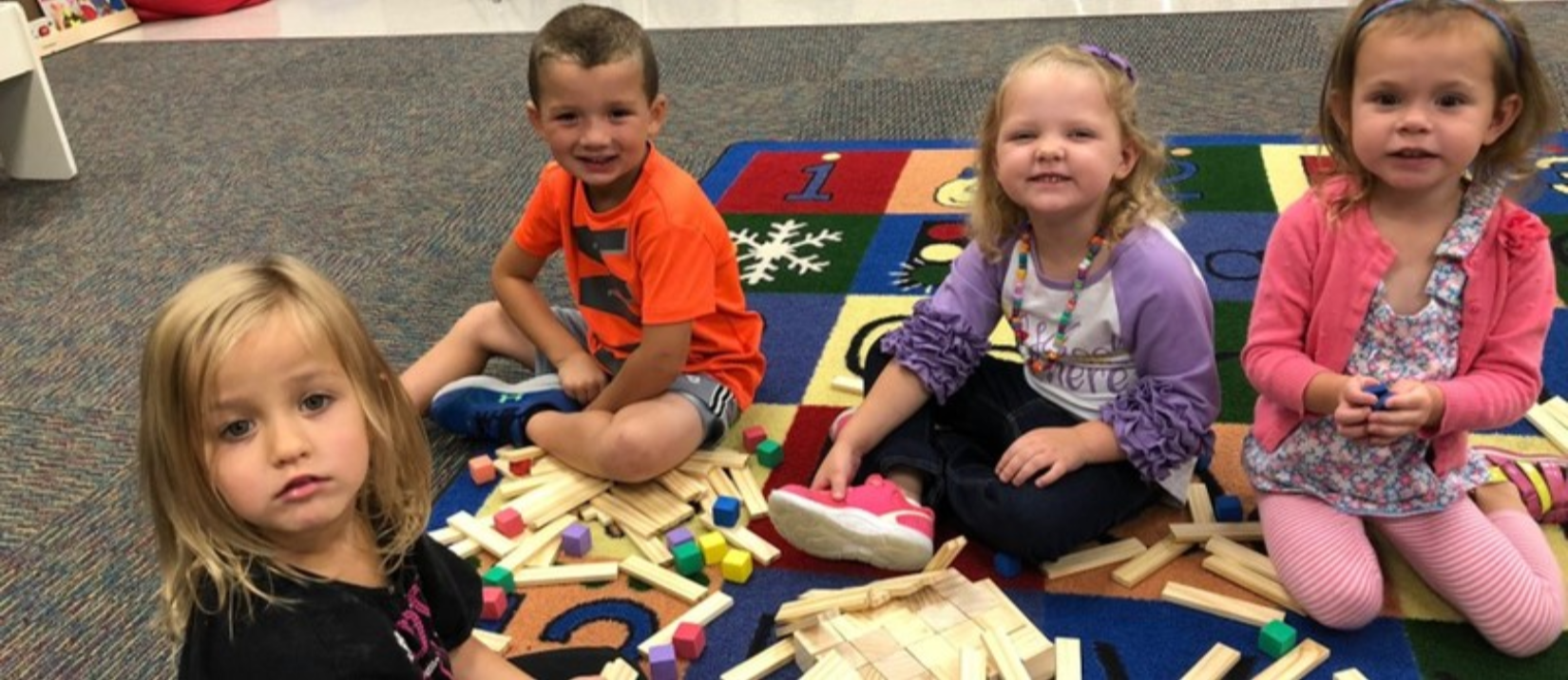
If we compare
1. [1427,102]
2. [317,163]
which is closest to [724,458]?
[1427,102]

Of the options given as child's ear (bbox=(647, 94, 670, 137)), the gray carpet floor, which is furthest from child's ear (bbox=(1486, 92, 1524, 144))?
the gray carpet floor

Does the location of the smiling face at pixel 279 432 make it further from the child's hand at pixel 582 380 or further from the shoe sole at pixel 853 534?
the child's hand at pixel 582 380

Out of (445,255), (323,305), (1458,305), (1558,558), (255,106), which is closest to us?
(323,305)

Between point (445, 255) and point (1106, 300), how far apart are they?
140 centimetres

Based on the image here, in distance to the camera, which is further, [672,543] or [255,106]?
[255,106]

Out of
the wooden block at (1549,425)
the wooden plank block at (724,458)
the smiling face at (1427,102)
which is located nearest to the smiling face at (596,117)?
the wooden plank block at (724,458)

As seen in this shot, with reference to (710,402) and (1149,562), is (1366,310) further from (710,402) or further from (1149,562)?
(710,402)

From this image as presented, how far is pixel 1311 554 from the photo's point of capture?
132 cm

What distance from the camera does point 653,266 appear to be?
5.18ft

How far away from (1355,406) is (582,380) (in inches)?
36.6

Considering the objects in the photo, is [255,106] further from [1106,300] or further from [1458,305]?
[1458,305]

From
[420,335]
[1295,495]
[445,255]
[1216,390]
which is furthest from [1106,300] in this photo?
[445,255]

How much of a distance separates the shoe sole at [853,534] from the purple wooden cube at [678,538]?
11 centimetres

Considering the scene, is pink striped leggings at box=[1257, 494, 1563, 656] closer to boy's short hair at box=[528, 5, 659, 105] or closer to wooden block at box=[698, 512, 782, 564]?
wooden block at box=[698, 512, 782, 564]
